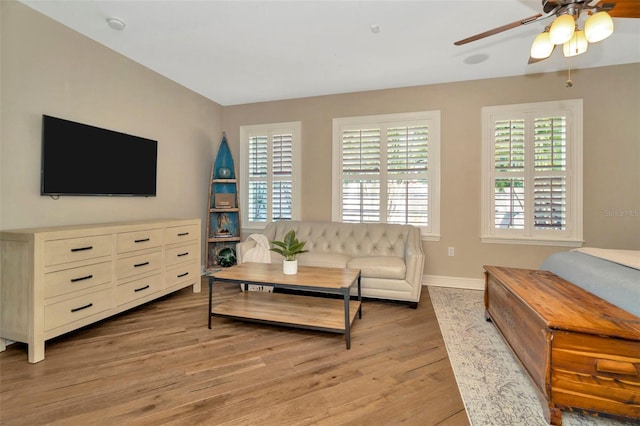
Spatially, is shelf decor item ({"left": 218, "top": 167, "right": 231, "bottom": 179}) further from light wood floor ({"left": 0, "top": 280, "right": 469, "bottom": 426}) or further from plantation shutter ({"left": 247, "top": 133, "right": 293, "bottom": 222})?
light wood floor ({"left": 0, "top": 280, "right": 469, "bottom": 426})

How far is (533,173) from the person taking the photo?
3.45 meters

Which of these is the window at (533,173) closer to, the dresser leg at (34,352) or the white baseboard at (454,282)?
the white baseboard at (454,282)

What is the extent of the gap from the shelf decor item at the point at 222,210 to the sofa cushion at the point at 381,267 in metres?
1.97

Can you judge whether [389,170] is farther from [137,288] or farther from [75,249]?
[75,249]

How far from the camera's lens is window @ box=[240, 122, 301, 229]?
440cm

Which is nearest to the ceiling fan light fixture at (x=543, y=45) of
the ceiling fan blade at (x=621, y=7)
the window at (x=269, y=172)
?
the ceiling fan blade at (x=621, y=7)

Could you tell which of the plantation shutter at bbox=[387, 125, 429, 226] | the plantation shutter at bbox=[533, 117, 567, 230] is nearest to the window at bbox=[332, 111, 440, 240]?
the plantation shutter at bbox=[387, 125, 429, 226]

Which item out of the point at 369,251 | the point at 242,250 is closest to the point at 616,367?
the point at 369,251

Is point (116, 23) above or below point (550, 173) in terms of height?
above

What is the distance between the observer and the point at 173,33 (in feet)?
8.75

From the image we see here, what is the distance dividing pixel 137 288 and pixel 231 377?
4.99 feet

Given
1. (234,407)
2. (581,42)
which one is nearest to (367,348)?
(234,407)

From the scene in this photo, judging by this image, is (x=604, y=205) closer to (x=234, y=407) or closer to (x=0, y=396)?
(x=234, y=407)

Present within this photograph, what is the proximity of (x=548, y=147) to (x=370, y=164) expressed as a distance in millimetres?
2161
